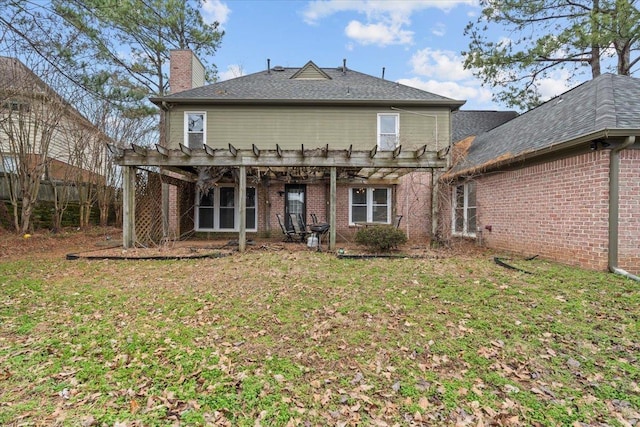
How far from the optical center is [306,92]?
451 inches

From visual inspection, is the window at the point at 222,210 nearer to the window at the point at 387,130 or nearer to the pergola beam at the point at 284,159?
the pergola beam at the point at 284,159

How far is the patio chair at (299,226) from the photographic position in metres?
9.85

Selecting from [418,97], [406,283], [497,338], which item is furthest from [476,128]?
[497,338]

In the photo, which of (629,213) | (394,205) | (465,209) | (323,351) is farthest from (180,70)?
(629,213)

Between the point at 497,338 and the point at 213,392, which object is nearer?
the point at 213,392

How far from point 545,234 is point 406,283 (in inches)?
166

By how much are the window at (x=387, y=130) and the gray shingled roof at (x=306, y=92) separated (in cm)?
63

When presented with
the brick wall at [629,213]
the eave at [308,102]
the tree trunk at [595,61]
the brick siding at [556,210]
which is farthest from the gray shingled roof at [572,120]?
the tree trunk at [595,61]

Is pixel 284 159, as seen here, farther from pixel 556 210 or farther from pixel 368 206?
pixel 556 210

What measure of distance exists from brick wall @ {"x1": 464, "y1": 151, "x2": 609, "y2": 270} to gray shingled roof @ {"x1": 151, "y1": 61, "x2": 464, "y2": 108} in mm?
4430

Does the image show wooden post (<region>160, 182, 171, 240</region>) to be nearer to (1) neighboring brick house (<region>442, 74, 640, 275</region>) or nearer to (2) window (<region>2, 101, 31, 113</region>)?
(2) window (<region>2, 101, 31, 113</region>)

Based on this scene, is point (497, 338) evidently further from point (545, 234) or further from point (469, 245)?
point (469, 245)

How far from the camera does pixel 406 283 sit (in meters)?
4.93

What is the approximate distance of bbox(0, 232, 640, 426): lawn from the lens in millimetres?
2295
